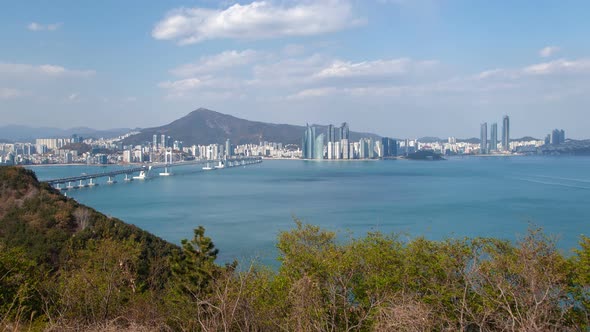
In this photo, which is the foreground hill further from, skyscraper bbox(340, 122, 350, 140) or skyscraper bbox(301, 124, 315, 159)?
skyscraper bbox(340, 122, 350, 140)

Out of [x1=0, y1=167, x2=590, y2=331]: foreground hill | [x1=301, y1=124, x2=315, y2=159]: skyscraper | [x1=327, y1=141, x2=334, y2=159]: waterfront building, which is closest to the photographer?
[x1=0, y1=167, x2=590, y2=331]: foreground hill

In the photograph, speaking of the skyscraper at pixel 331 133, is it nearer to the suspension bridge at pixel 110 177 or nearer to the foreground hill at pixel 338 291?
the suspension bridge at pixel 110 177

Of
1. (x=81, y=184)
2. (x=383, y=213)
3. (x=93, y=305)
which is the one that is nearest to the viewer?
(x=93, y=305)

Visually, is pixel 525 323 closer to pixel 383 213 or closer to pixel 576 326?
pixel 576 326

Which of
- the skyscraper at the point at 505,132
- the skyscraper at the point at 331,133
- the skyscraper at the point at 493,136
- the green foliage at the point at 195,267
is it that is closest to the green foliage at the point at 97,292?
the green foliage at the point at 195,267

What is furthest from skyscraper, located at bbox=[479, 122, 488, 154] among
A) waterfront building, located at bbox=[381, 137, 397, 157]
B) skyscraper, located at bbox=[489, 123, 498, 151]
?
waterfront building, located at bbox=[381, 137, 397, 157]

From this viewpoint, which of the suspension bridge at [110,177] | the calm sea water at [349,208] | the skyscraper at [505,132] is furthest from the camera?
the skyscraper at [505,132]

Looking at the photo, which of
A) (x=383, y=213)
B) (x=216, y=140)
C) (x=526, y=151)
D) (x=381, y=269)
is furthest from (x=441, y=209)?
(x=216, y=140)
